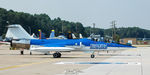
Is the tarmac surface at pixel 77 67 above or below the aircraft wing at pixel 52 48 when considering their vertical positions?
below

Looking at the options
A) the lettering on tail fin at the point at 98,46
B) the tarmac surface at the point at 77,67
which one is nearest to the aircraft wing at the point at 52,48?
the lettering on tail fin at the point at 98,46

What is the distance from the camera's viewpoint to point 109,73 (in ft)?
49.3

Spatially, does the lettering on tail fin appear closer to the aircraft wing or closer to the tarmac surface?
the aircraft wing

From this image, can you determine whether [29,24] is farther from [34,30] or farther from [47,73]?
[47,73]

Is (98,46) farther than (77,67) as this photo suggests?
Yes

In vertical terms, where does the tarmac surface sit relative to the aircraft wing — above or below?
below

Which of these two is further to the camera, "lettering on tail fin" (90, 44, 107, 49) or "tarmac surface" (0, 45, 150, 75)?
"lettering on tail fin" (90, 44, 107, 49)

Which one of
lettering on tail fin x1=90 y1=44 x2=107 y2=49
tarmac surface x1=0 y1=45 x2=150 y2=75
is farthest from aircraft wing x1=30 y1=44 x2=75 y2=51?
tarmac surface x1=0 y1=45 x2=150 y2=75

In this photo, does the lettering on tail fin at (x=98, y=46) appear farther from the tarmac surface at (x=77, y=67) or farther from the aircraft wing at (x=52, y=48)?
the tarmac surface at (x=77, y=67)

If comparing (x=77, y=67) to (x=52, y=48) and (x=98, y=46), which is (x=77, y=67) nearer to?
(x=98, y=46)

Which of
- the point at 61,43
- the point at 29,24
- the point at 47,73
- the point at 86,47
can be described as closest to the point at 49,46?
the point at 61,43

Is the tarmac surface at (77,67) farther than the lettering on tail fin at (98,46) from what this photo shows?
No

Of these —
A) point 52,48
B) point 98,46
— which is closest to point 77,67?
point 98,46

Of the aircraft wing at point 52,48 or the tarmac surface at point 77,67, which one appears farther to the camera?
the aircraft wing at point 52,48
